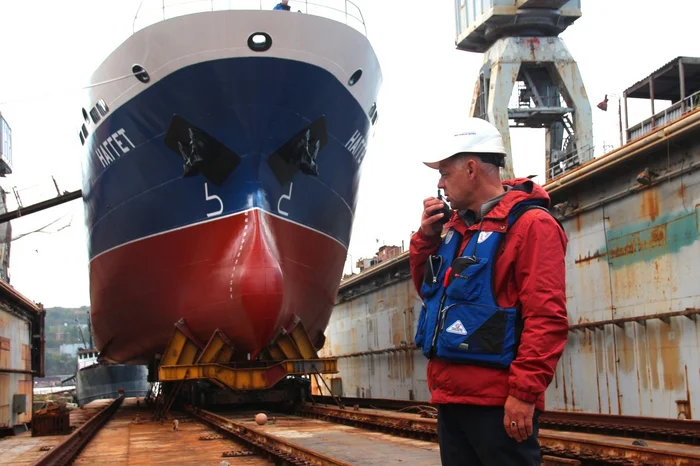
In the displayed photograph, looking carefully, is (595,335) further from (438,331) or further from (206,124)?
(438,331)

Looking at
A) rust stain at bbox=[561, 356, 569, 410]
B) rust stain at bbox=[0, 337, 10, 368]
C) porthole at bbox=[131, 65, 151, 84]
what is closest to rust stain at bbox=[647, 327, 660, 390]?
rust stain at bbox=[561, 356, 569, 410]

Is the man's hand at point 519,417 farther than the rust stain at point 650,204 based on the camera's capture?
No

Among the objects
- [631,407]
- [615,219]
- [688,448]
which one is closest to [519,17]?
[615,219]

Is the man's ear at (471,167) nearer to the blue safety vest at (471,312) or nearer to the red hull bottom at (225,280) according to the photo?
the blue safety vest at (471,312)

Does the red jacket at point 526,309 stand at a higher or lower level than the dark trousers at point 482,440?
higher

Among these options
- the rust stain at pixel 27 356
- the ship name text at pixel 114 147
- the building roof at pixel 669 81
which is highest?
the building roof at pixel 669 81

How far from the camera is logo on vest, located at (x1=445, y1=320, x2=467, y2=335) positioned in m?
2.36

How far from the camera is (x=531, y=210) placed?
246 cm

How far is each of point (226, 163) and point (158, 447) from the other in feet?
15.1

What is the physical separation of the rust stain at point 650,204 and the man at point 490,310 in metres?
7.89

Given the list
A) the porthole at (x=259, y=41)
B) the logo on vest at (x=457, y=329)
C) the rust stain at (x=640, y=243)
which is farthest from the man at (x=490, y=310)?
the porthole at (x=259, y=41)

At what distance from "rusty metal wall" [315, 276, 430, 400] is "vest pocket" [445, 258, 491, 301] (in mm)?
13742

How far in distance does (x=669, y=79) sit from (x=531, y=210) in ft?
52.8

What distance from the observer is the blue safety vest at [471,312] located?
232cm
